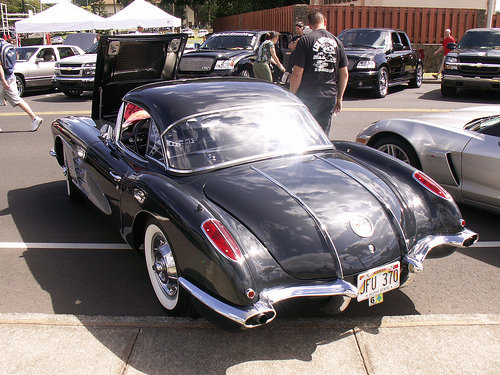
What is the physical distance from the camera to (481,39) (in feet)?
48.9

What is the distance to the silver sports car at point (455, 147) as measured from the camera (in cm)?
493

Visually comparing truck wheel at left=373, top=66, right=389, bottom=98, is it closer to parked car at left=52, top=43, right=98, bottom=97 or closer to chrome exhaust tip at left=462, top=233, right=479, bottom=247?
parked car at left=52, top=43, right=98, bottom=97

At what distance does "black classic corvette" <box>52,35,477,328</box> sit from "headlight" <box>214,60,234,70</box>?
29.3ft

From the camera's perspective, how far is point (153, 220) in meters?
3.54

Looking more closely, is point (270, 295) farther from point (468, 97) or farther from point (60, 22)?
point (60, 22)

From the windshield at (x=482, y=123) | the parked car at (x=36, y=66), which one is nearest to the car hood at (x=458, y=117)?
the windshield at (x=482, y=123)

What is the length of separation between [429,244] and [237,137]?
62.8 inches

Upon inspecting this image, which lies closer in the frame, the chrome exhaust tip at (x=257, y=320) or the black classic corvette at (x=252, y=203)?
the chrome exhaust tip at (x=257, y=320)

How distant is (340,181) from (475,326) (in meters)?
1.26

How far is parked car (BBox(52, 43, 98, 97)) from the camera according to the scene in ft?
48.4

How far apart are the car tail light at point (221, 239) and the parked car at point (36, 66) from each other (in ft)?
48.0

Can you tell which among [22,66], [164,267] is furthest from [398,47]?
[164,267]

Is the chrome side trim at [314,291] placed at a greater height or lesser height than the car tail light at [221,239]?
lesser

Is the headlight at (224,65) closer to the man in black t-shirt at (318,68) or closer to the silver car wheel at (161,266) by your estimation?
the man in black t-shirt at (318,68)
